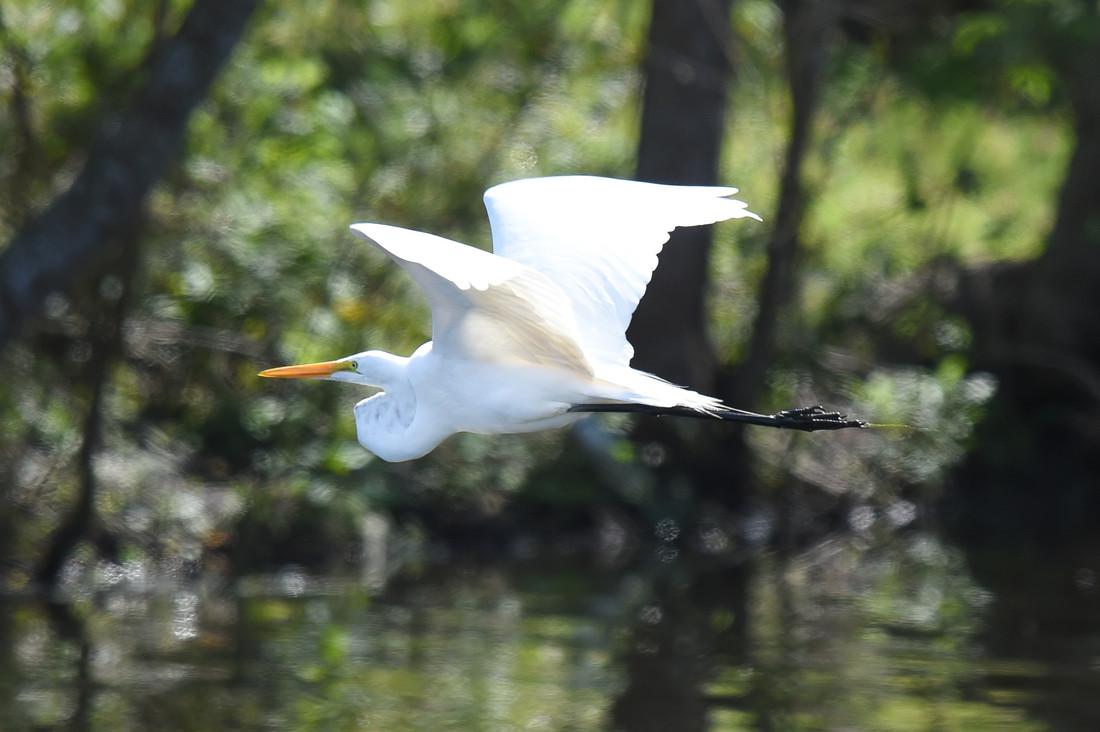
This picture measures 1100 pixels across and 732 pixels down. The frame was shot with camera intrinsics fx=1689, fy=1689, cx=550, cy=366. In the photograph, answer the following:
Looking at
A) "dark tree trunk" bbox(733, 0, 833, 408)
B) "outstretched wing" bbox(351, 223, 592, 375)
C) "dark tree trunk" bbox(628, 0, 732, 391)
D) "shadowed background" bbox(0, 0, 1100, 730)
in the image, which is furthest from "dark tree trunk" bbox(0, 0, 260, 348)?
"dark tree trunk" bbox(733, 0, 833, 408)

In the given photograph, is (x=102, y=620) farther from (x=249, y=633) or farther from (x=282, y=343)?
(x=282, y=343)

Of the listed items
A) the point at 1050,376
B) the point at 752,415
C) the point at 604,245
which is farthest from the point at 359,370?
the point at 1050,376

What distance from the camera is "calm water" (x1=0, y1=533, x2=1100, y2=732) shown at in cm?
664

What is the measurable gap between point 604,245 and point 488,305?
0.48 meters

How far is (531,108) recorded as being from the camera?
10688 millimetres

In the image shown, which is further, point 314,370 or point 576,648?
point 576,648

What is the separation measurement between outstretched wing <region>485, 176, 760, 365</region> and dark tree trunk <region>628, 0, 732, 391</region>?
531 centimetres

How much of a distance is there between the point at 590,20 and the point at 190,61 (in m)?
5.44

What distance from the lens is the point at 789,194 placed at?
32.7ft

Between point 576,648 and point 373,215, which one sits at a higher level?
point 373,215

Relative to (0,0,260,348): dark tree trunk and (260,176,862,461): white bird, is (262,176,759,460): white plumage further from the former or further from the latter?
(0,0,260,348): dark tree trunk

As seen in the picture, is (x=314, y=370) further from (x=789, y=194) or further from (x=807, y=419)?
(x=789, y=194)

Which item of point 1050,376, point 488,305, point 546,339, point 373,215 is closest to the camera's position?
point 488,305

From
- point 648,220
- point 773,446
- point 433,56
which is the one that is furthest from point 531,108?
point 648,220
